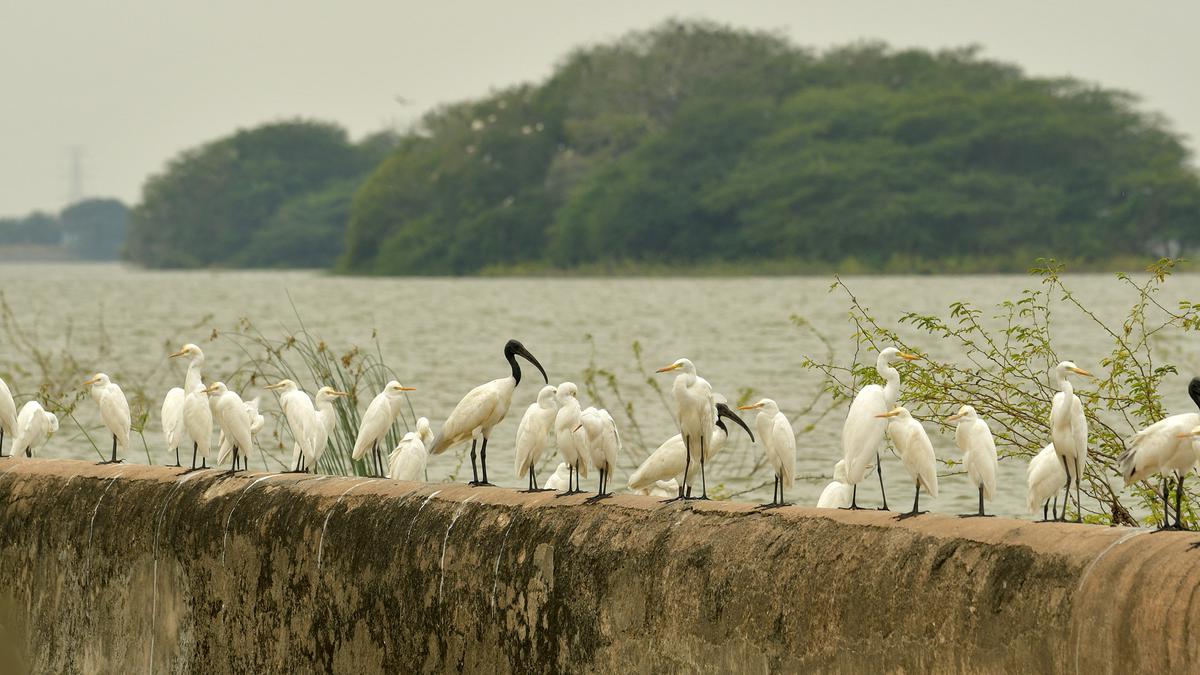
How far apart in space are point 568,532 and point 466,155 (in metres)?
80.1

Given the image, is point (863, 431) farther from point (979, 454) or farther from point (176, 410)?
point (176, 410)

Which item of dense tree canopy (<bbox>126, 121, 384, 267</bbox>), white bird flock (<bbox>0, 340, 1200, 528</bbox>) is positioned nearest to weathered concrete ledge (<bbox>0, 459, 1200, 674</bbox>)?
white bird flock (<bbox>0, 340, 1200, 528</bbox>)

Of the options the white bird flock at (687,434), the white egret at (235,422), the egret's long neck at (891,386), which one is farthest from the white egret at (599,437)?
the white egret at (235,422)

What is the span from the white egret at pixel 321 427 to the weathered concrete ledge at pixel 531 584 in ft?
4.27

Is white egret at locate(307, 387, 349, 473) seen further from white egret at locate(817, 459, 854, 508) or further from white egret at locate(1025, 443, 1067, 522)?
white egret at locate(1025, 443, 1067, 522)

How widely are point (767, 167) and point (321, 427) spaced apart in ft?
229

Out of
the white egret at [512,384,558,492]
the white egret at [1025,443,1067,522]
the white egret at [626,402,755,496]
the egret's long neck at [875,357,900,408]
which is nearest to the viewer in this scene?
the white egret at [1025,443,1067,522]

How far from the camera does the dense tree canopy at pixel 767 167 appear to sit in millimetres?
71875

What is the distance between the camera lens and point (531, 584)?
5.56 metres

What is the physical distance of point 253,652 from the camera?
6.32 meters

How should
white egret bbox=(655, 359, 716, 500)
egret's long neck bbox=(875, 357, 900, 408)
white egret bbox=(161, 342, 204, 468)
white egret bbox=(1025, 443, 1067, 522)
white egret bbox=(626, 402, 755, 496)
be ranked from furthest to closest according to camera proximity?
white egret bbox=(161, 342, 204, 468), white egret bbox=(626, 402, 755, 496), white egret bbox=(655, 359, 716, 500), egret's long neck bbox=(875, 357, 900, 408), white egret bbox=(1025, 443, 1067, 522)

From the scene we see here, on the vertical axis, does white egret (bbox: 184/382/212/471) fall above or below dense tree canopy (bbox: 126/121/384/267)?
below

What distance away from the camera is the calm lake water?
1633 cm

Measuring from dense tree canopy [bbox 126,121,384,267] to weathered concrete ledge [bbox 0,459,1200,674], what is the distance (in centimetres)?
10914
